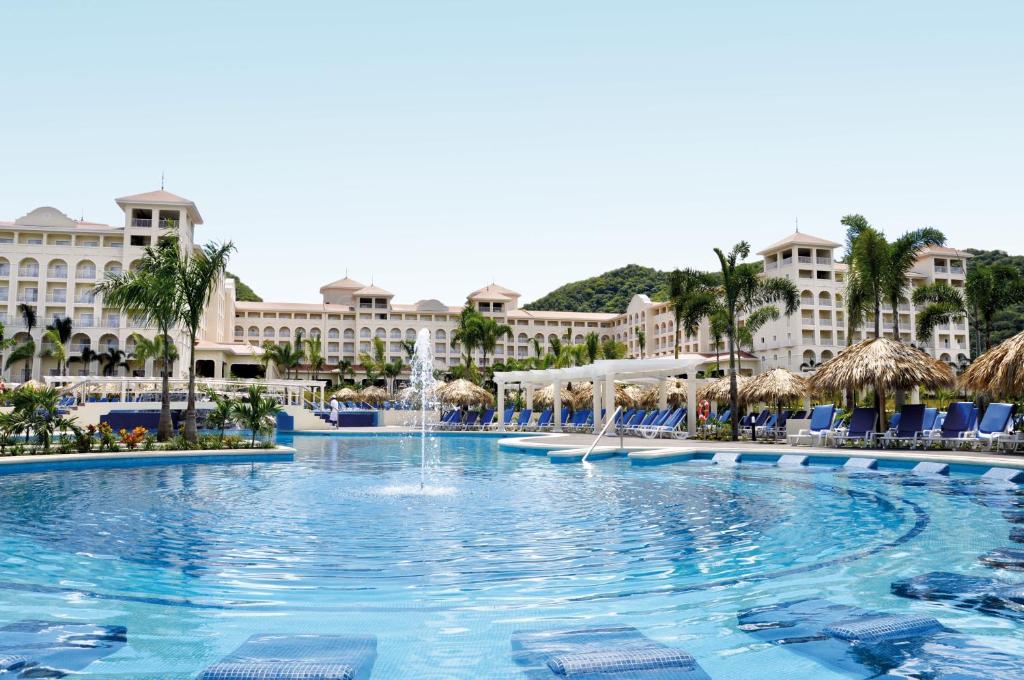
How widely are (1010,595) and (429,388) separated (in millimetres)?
38045

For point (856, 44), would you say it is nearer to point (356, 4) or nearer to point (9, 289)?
point (356, 4)

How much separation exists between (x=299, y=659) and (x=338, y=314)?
72.0 metres

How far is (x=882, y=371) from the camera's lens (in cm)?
1652

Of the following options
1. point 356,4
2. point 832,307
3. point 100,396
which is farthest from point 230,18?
point 832,307

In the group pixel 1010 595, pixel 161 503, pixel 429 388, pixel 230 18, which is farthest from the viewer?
pixel 429 388

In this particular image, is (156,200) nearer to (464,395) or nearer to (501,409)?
(464,395)

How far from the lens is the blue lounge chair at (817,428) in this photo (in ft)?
58.2

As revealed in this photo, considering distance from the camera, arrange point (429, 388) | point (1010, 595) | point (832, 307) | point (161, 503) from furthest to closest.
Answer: point (832, 307)
point (429, 388)
point (161, 503)
point (1010, 595)

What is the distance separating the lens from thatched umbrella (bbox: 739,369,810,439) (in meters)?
21.6

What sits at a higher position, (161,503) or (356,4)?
(356,4)

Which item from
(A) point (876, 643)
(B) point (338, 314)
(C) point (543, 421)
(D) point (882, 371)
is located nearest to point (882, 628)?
(A) point (876, 643)

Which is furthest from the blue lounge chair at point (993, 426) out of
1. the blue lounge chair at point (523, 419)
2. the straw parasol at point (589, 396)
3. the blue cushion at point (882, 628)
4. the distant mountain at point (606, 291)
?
the distant mountain at point (606, 291)

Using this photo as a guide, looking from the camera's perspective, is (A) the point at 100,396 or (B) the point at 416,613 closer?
(B) the point at 416,613

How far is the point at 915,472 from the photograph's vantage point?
1270cm
